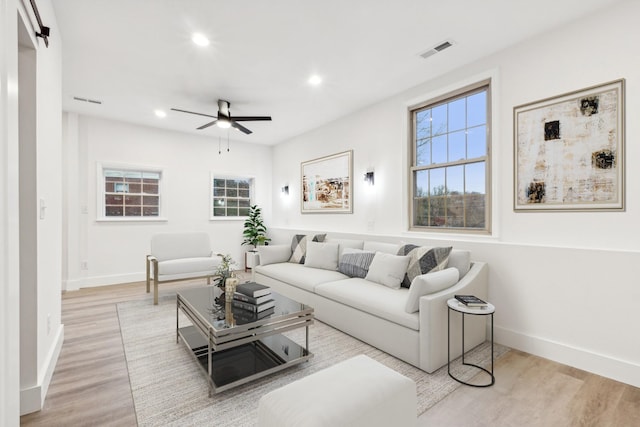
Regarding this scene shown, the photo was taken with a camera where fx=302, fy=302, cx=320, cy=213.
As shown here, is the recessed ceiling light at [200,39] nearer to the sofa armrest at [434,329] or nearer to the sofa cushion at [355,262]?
the sofa cushion at [355,262]

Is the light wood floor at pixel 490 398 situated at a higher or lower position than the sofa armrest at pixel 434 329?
lower

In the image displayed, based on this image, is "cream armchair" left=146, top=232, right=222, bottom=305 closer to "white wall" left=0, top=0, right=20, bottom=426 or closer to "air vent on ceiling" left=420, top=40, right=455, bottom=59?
"white wall" left=0, top=0, right=20, bottom=426

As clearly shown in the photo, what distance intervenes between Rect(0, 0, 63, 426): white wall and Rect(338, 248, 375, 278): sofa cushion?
2824 millimetres

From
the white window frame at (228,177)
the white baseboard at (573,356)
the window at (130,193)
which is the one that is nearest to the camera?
the white baseboard at (573,356)

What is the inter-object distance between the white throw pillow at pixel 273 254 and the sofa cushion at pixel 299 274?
127 millimetres

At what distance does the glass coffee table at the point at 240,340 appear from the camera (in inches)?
81.7

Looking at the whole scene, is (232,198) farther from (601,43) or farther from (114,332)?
(601,43)

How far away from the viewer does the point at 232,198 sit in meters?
6.64

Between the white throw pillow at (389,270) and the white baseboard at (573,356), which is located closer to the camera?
the white baseboard at (573,356)

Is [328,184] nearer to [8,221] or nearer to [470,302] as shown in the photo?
[470,302]

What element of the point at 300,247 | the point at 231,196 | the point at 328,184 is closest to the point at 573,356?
the point at 300,247

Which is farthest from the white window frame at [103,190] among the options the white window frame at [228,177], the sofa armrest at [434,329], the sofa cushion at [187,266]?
the sofa armrest at [434,329]

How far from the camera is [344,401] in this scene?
1.27 meters

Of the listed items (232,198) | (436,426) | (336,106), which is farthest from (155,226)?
(436,426)
